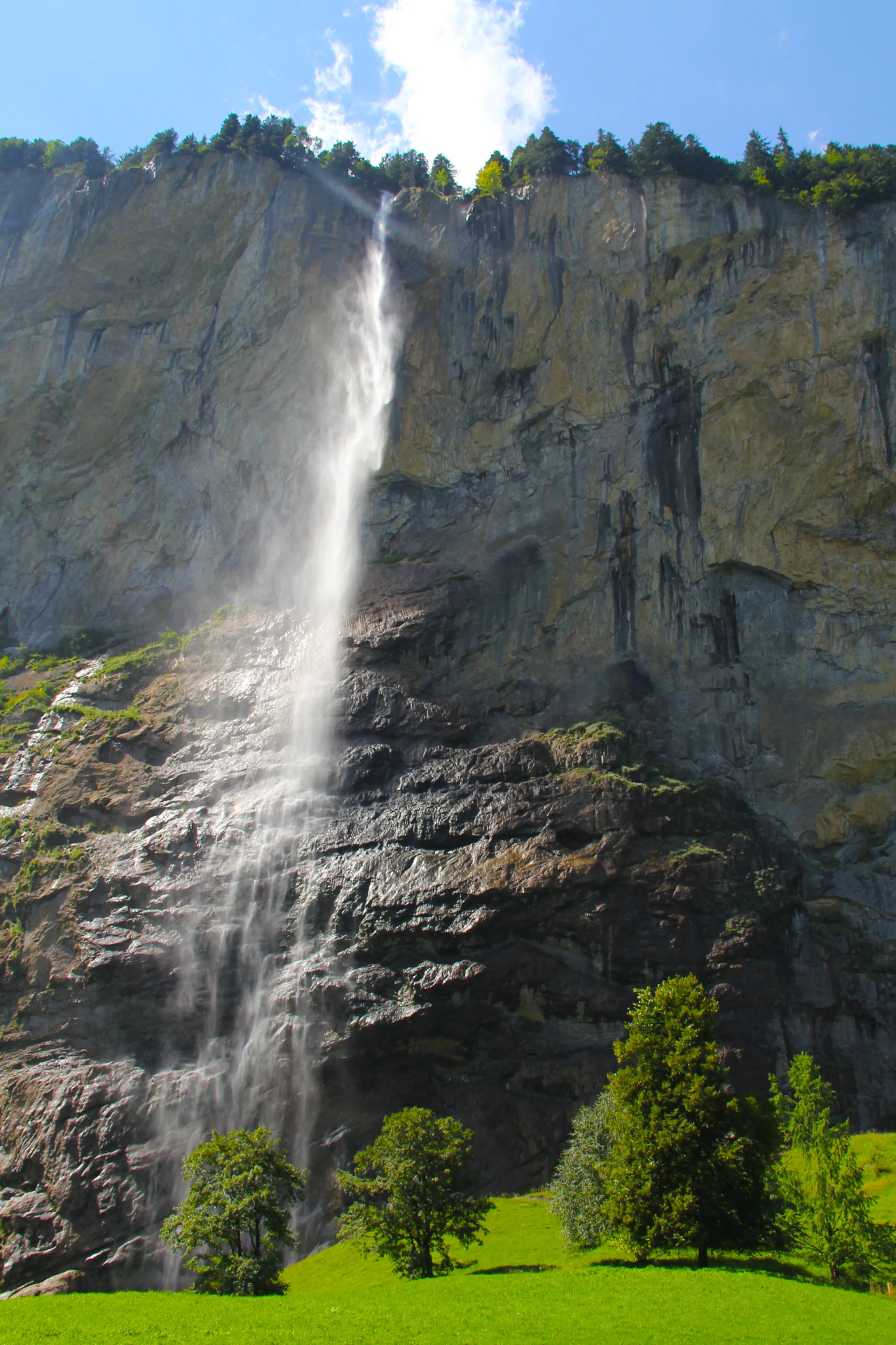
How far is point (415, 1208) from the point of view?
22.1 m

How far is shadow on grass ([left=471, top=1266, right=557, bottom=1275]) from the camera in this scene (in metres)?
21.1

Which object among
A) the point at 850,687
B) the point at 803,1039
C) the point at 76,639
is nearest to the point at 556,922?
the point at 803,1039

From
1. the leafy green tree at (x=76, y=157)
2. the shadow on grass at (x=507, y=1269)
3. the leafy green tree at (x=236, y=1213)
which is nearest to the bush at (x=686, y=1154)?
the shadow on grass at (x=507, y=1269)

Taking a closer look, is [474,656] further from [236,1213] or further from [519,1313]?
[519,1313]

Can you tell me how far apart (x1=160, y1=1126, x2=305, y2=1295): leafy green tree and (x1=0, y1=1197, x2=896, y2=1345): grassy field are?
250 centimetres

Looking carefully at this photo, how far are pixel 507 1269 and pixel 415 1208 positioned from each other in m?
2.57

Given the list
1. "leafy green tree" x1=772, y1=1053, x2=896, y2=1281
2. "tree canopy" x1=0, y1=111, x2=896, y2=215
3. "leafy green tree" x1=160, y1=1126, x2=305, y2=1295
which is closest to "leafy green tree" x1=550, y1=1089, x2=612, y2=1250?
"leafy green tree" x1=772, y1=1053, x2=896, y2=1281

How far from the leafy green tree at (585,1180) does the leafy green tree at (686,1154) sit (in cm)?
292

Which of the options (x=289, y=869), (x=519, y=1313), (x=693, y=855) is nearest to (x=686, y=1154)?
(x=519, y=1313)

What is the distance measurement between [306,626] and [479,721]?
Result: 10.4m

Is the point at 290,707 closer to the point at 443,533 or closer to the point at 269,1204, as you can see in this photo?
the point at 443,533

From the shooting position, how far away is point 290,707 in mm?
40406

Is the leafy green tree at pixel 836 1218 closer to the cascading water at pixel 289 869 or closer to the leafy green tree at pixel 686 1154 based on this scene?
the leafy green tree at pixel 686 1154

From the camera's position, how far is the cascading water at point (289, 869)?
99.3ft
